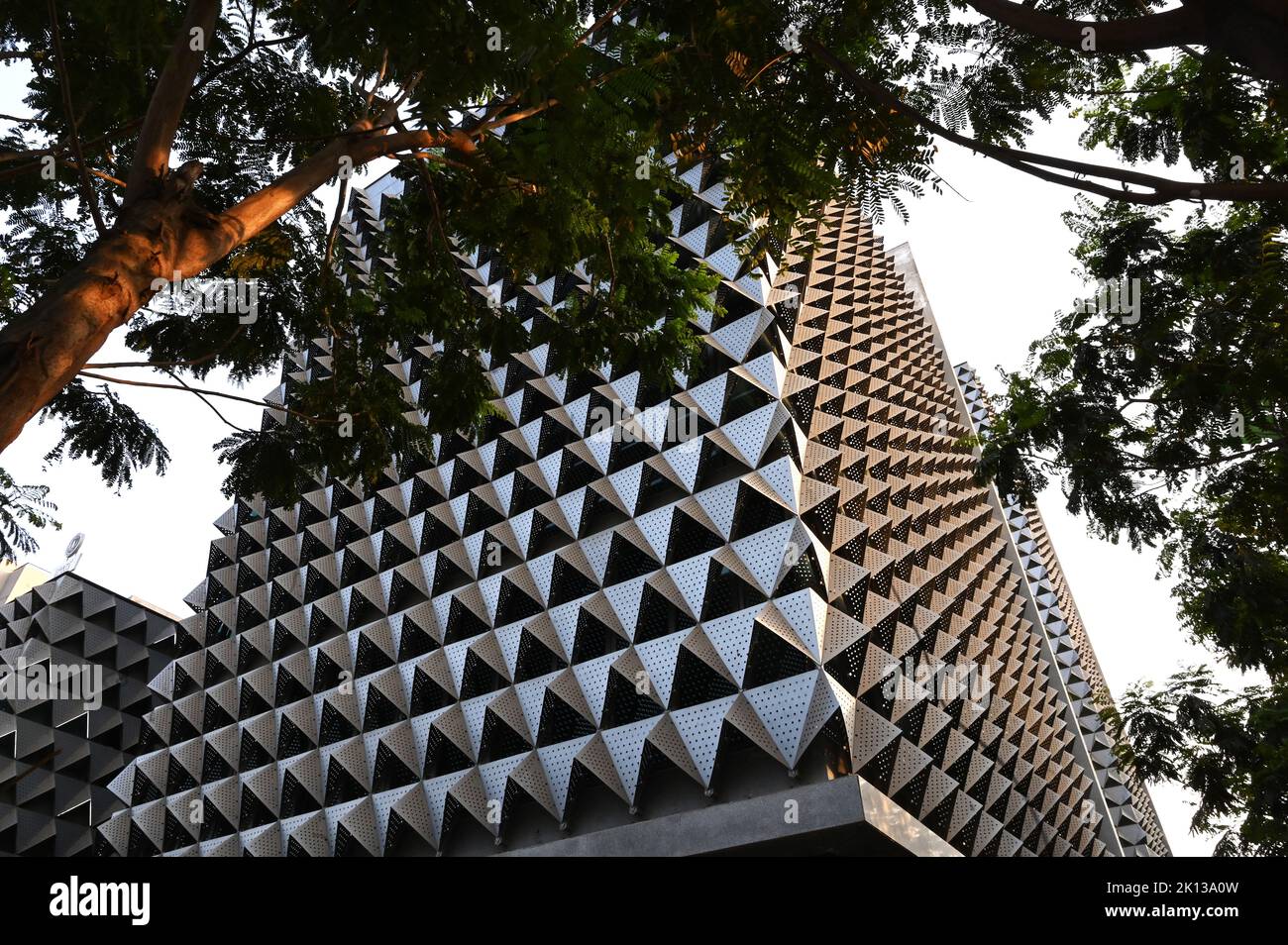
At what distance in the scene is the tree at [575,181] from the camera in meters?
3.36

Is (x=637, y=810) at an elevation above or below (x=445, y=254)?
below

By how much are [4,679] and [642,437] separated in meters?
18.1

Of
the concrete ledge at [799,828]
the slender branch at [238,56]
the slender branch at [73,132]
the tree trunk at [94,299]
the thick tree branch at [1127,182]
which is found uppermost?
the slender branch at [238,56]

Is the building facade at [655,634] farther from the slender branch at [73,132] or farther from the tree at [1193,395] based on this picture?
the slender branch at [73,132]

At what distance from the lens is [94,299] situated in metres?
3.20

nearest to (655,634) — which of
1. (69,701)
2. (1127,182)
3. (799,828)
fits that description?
(799,828)

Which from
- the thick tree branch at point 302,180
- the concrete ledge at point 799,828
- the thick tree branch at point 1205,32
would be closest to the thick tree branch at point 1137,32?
the thick tree branch at point 1205,32

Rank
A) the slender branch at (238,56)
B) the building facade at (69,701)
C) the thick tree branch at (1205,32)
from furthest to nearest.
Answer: the building facade at (69,701) → the slender branch at (238,56) → the thick tree branch at (1205,32)

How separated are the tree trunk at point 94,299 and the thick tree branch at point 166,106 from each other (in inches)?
4.3

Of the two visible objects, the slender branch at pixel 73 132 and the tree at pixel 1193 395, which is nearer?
the slender branch at pixel 73 132

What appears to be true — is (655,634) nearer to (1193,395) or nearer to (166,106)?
(1193,395)

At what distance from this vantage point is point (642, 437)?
13.2 m
